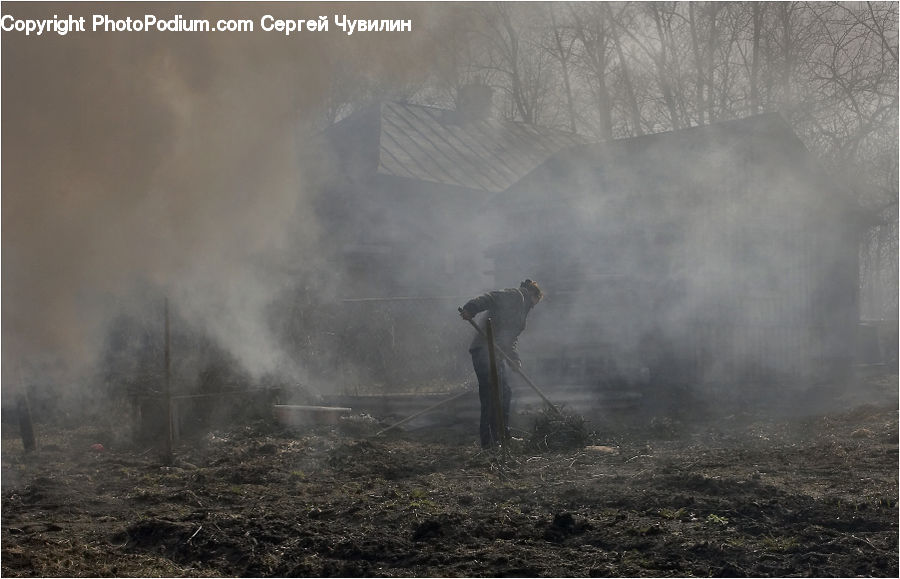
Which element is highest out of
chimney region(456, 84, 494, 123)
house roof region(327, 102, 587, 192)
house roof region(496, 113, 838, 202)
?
chimney region(456, 84, 494, 123)

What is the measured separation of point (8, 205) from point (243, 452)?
332cm

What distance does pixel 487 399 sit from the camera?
30.8 feet

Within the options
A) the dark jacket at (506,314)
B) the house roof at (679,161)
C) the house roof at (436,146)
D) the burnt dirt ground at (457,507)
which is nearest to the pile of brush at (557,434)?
the burnt dirt ground at (457,507)

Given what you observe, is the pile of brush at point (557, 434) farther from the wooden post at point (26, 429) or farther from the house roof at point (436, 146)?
the house roof at point (436, 146)

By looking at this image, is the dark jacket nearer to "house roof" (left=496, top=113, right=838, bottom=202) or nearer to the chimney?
"house roof" (left=496, top=113, right=838, bottom=202)

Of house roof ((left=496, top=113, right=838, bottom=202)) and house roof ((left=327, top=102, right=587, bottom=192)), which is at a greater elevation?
house roof ((left=327, top=102, right=587, bottom=192))

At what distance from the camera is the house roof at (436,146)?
20.5 m

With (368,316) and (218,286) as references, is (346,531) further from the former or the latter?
(368,316)

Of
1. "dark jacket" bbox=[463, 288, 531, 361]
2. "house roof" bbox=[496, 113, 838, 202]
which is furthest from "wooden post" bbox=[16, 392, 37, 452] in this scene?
"house roof" bbox=[496, 113, 838, 202]

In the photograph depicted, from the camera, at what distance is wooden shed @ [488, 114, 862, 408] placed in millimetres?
14242

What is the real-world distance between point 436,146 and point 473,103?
339cm

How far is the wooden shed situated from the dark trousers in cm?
420

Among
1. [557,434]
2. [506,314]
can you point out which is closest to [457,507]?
[557,434]

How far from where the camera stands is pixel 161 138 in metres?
9.47
